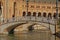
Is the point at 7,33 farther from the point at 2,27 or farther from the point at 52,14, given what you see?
the point at 52,14

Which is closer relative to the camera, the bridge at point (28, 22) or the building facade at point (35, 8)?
the bridge at point (28, 22)

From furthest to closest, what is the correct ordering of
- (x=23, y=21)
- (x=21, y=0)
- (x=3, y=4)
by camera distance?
1. (x=21, y=0)
2. (x=3, y=4)
3. (x=23, y=21)

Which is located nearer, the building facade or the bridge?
the bridge

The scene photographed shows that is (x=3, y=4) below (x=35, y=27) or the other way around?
the other way around

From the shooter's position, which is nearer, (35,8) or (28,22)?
(28,22)

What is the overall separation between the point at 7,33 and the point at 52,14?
28415 millimetres

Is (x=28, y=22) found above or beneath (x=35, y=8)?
above

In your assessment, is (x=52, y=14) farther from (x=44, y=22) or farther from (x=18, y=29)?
(x=44, y=22)

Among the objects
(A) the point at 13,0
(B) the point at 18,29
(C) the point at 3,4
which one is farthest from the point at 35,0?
(B) the point at 18,29

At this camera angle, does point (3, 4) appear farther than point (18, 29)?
Yes

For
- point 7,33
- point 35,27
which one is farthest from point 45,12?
point 7,33

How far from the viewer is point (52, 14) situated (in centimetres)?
6694

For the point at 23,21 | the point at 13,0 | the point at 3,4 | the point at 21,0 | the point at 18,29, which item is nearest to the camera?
the point at 23,21

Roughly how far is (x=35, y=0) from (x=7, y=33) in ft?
99.6
